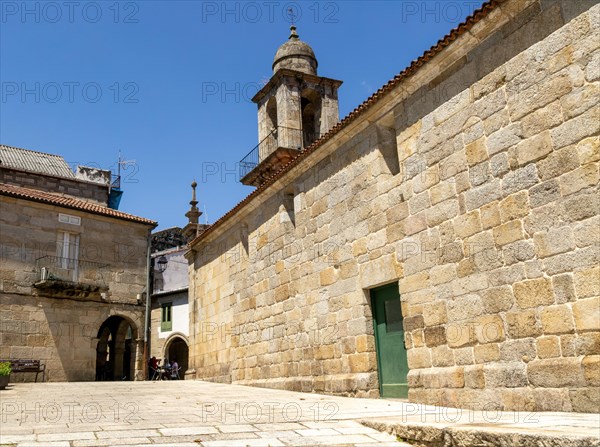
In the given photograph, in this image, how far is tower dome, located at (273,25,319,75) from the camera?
20422 mm

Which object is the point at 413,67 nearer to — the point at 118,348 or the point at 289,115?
the point at 289,115

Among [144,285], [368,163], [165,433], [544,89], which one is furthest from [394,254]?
[144,285]

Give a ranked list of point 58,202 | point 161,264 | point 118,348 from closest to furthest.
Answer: point 58,202, point 118,348, point 161,264

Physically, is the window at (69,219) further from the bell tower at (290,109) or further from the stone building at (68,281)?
the bell tower at (290,109)

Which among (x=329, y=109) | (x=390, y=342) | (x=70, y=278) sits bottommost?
(x=390, y=342)

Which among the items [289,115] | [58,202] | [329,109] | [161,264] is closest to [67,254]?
[58,202]

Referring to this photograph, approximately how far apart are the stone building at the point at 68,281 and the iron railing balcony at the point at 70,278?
3 cm

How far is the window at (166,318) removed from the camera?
30000 millimetres

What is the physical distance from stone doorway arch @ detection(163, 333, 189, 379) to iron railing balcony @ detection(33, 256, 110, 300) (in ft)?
42.1

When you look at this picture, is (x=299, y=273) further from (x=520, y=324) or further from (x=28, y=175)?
(x=28, y=175)

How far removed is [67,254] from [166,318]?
13.8m

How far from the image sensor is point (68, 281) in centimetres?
1658

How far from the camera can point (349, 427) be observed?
4.74 metres

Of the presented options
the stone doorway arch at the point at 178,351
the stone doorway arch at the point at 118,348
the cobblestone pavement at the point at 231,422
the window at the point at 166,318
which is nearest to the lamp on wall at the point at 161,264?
the window at the point at 166,318
